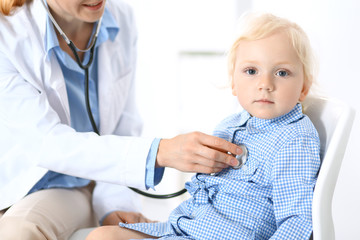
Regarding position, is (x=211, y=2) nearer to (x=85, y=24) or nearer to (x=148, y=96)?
(x=148, y=96)

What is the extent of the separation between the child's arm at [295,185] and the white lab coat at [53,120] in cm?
33

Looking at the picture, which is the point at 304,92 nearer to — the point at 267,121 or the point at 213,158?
the point at 267,121

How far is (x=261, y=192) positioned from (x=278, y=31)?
1.30 ft

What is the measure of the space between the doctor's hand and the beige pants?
431 mm

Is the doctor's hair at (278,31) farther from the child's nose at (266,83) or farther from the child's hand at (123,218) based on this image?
the child's hand at (123,218)

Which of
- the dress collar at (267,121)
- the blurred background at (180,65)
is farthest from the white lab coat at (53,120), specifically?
the blurred background at (180,65)

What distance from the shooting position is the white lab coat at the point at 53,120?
127 cm

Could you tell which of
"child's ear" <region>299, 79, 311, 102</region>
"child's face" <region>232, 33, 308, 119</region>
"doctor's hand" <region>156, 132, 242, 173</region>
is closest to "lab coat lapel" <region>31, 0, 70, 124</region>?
"doctor's hand" <region>156, 132, 242, 173</region>

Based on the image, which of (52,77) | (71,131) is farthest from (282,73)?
(52,77)

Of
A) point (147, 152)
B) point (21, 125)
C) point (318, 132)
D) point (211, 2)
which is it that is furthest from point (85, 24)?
point (211, 2)

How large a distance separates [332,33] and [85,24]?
0.95m

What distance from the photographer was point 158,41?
2990 mm

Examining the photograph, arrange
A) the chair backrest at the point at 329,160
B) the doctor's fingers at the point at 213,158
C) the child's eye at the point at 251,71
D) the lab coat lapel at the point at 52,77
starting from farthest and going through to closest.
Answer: the lab coat lapel at the point at 52,77 < the child's eye at the point at 251,71 < the doctor's fingers at the point at 213,158 < the chair backrest at the point at 329,160

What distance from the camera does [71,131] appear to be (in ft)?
4.38
